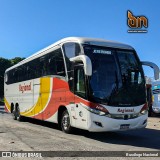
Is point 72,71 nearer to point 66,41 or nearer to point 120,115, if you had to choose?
point 66,41

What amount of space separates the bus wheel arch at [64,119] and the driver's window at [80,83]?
143 centimetres

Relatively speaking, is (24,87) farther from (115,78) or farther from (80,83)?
(115,78)

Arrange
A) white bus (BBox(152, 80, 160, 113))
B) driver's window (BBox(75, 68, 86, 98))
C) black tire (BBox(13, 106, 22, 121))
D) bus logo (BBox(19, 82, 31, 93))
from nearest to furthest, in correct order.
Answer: driver's window (BBox(75, 68, 86, 98))
bus logo (BBox(19, 82, 31, 93))
black tire (BBox(13, 106, 22, 121))
white bus (BBox(152, 80, 160, 113))

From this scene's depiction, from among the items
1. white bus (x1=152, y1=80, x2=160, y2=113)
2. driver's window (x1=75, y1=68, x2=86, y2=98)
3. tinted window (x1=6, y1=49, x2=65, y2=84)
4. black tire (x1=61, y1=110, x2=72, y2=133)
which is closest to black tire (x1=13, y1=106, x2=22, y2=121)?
tinted window (x1=6, y1=49, x2=65, y2=84)

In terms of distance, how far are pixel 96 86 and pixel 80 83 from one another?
0.74 metres

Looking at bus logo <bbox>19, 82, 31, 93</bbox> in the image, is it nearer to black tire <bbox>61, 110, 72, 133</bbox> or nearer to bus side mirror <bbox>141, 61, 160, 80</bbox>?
black tire <bbox>61, 110, 72, 133</bbox>

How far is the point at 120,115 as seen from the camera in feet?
35.1

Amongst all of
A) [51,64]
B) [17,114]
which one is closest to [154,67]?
[51,64]

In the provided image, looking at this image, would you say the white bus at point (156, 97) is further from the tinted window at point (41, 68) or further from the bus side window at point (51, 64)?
the bus side window at point (51, 64)

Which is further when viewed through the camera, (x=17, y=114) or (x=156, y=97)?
(x=156, y=97)

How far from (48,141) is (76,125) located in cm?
136

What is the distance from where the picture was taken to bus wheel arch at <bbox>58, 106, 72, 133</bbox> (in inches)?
481

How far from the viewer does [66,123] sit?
12.4 metres

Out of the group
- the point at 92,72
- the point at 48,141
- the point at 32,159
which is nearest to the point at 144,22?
the point at 92,72
